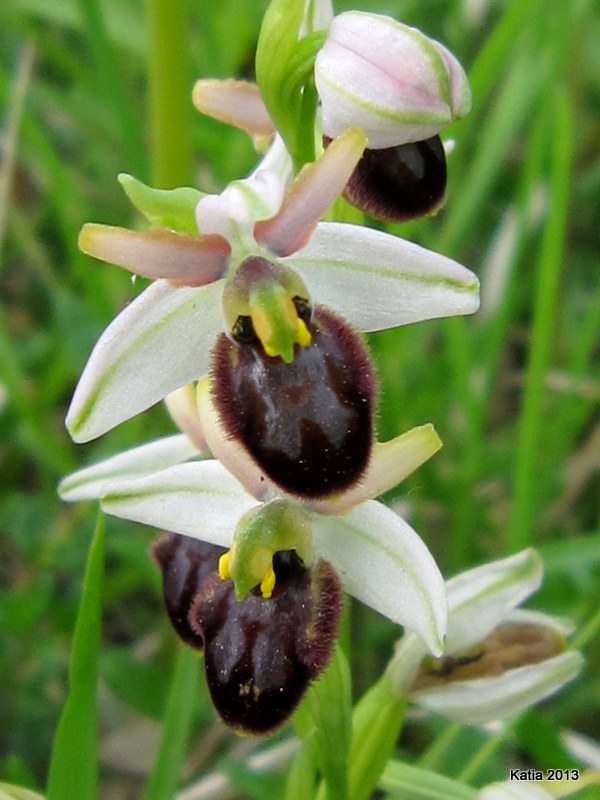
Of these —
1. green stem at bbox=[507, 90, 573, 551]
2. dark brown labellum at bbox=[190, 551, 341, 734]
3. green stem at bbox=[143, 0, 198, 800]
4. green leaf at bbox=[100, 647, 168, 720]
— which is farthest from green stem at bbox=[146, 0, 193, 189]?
dark brown labellum at bbox=[190, 551, 341, 734]

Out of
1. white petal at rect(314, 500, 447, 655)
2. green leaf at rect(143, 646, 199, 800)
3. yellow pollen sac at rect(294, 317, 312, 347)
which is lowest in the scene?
green leaf at rect(143, 646, 199, 800)

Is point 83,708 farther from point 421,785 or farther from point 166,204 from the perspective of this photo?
point 166,204

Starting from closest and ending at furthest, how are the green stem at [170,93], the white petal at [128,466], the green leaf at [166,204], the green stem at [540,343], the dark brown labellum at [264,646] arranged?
1. the green leaf at [166,204]
2. the dark brown labellum at [264,646]
3. the white petal at [128,466]
4. the green stem at [540,343]
5. the green stem at [170,93]

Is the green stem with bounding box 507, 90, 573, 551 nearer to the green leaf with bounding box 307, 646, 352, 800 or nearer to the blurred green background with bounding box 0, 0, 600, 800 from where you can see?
the blurred green background with bounding box 0, 0, 600, 800

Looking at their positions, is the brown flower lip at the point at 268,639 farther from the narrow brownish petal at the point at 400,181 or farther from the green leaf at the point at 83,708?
the narrow brownish petal at the point at 400,181

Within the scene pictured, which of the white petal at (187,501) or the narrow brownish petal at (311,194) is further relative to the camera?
the white petal at (187,501)

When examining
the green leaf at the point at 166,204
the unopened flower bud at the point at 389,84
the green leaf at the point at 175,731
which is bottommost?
the green leaf at the point at 175,731

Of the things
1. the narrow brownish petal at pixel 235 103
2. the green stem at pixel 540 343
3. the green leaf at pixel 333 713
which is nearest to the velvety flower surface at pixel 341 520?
the green leaf at pixel 333 713
